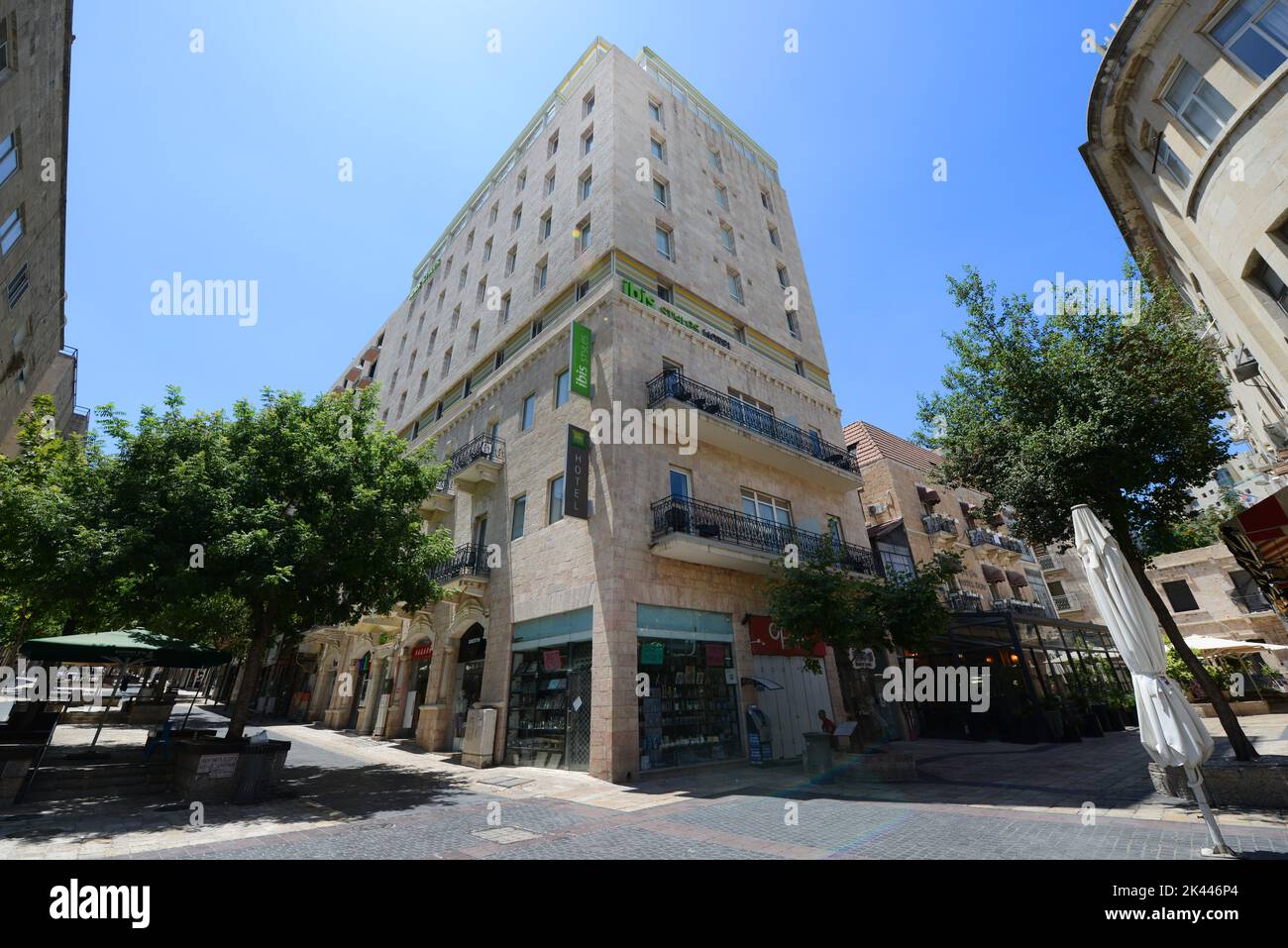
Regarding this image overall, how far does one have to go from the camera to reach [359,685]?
25469mm

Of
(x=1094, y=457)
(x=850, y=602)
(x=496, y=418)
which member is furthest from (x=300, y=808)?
(x=1094, y=457)

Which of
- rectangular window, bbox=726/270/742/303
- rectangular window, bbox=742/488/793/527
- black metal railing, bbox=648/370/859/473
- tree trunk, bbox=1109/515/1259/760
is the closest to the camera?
tree trunk, bbox=1109/515/1259/760

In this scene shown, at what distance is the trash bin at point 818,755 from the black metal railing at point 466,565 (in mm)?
11144

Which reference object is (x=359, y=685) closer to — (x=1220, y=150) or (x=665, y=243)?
(x=665, y=243)

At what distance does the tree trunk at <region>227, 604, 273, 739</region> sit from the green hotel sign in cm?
1349

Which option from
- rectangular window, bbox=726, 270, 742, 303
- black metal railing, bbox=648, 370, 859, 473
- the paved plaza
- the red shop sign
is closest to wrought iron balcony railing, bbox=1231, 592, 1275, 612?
the paved plaza

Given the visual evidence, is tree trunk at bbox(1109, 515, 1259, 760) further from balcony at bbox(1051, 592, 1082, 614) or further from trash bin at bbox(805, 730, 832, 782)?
balcony at bbox(1051, 592, 1082, 614)

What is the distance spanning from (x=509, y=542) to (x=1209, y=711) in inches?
1070

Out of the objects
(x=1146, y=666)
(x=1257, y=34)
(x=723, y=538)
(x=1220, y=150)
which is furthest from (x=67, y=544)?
(x=1257, y=34)

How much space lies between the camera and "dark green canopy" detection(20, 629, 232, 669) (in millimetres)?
10523

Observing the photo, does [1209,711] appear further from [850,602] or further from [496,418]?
[496,418]

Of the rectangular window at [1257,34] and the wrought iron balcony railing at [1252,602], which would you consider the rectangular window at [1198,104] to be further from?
the wrought iron balcony railing at [1252,602]

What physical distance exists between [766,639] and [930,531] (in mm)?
16250

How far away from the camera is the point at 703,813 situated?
8.91 m
